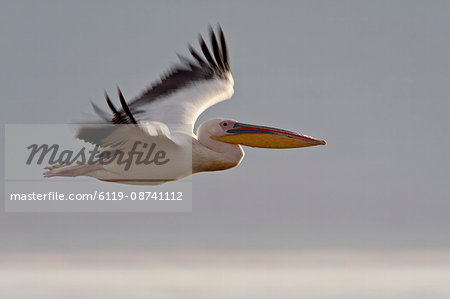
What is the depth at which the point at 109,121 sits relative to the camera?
946 centimetres

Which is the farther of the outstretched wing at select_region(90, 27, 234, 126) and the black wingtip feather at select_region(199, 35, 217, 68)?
the black wingtip feather at select_region(199, 35, 217, 68)

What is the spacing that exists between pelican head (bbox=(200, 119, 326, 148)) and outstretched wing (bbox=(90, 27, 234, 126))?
3.63ft

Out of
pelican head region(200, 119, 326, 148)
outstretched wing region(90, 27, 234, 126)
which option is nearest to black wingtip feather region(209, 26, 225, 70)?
outstretched wing region(90, 27, 234, 126)

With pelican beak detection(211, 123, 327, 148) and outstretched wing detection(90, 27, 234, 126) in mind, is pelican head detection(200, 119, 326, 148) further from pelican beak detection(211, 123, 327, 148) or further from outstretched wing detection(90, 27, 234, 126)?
outstretched wing detection(90, 27, 234, 126)

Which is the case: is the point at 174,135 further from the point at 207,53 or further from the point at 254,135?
the point at 207,53

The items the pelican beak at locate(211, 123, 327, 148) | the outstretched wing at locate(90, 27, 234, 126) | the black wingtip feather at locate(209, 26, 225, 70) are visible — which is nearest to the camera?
the pelican beak at locate(211, 123, 327, 148)

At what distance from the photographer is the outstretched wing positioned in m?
12.1

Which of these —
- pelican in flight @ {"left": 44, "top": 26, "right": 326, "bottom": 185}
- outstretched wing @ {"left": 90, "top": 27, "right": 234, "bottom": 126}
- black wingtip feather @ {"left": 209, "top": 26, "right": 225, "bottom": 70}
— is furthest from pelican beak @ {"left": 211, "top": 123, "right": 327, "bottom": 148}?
black wingtip feather @ {"left": 209, "top": 26, "right": 225, "bottom": 70}

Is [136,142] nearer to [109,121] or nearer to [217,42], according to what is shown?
[109,121]

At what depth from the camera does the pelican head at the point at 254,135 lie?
11039mm

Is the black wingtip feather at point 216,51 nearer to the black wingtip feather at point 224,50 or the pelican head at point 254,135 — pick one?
the black wingtip feather at point 224,50

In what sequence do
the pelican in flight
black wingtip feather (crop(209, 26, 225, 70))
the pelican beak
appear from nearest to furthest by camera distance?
the pelican in flight < the pelican beak < black wingtip feather (crop(209, 26, 225, 70))

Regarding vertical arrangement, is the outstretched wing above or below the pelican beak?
above

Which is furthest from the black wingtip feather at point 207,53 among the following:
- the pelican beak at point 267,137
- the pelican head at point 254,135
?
the pelican beak at point 267,137
